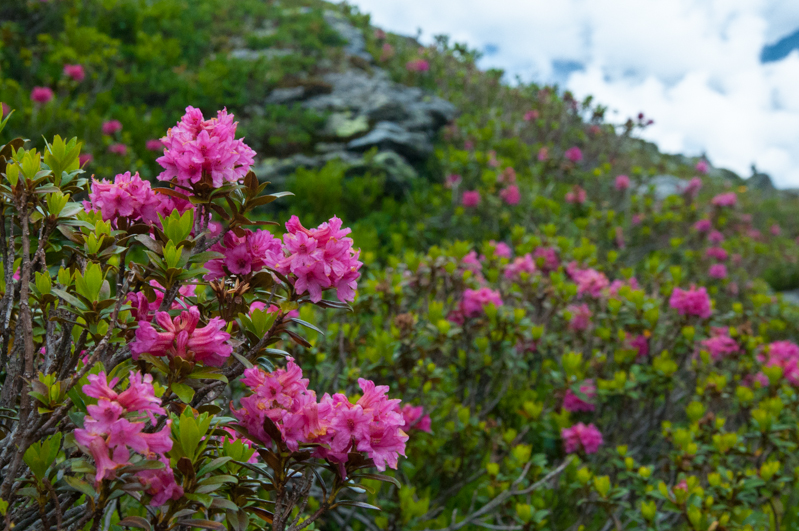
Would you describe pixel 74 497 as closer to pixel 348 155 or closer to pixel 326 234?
pixel 326 234

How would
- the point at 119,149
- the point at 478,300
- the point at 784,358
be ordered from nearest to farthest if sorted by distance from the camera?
1. the point at 478,300
2. the point at 784,358
3. the point at 119,149

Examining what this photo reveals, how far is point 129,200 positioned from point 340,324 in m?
2.10

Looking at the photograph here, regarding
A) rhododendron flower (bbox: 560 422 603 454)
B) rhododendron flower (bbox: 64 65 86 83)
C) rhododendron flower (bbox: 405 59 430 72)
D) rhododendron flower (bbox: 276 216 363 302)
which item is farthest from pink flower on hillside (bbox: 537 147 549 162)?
rhododendron flower (bbox: 276 216 363 302)

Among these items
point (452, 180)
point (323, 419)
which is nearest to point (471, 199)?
point (452, 180)

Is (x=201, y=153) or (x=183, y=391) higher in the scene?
(x=201, y=153)

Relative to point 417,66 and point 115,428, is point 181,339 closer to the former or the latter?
point 115,428

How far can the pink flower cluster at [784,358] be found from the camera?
3598mm

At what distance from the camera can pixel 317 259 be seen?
1266 mm

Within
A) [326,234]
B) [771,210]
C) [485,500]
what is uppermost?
[771,210]

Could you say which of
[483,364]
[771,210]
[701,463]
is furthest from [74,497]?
[771,210]

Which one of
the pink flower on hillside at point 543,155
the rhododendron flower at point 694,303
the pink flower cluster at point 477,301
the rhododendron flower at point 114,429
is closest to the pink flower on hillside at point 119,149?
the pink flower cluster at point 477,301

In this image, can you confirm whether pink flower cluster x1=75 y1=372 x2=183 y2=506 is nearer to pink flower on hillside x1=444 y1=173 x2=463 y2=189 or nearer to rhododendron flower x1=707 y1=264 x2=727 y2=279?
pink flower on hillside x1=444 y1=173 x2=463 y2=189

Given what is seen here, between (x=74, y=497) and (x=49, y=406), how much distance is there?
24 centimetres

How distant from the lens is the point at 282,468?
1.22 metres
